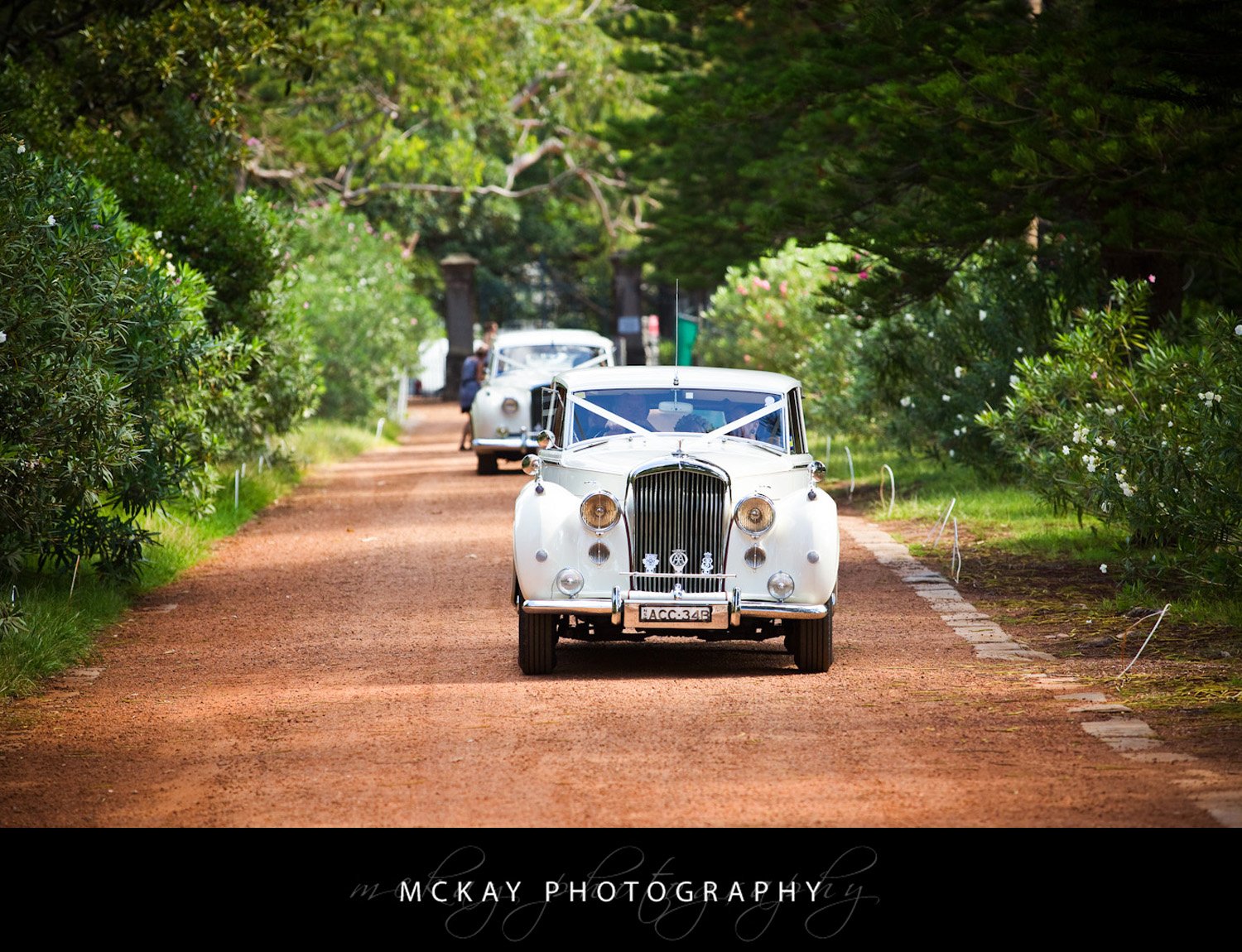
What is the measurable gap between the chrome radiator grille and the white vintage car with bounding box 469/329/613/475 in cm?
1252

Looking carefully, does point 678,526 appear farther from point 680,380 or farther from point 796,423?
point 796,423

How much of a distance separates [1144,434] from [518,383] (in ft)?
43.8

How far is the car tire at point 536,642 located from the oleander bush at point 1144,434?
12.7 ft

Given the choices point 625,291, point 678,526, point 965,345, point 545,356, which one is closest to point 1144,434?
point 678,526

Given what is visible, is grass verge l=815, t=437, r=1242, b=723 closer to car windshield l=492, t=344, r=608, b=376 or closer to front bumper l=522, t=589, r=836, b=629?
front bumper l=522, t=589, r=836, b=629

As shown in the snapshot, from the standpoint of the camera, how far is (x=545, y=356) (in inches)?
974

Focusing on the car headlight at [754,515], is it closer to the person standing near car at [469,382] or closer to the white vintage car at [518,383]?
the white vintage car at [518,383]

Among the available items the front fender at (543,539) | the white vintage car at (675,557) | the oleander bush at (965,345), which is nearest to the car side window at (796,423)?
the white vintage car at (675,557)

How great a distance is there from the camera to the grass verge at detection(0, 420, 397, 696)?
9.67 metres

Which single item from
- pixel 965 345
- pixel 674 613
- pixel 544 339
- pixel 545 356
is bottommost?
pixel 674 613

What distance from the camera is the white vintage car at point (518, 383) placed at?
76.6ft

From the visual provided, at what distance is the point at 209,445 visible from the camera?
14.6 m

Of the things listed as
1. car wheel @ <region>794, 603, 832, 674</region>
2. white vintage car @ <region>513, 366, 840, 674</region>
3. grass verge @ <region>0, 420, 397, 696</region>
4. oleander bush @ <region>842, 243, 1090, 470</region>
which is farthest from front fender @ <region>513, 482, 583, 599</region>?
oleander bush @ <region>842, 243, 1090, 470</region>
